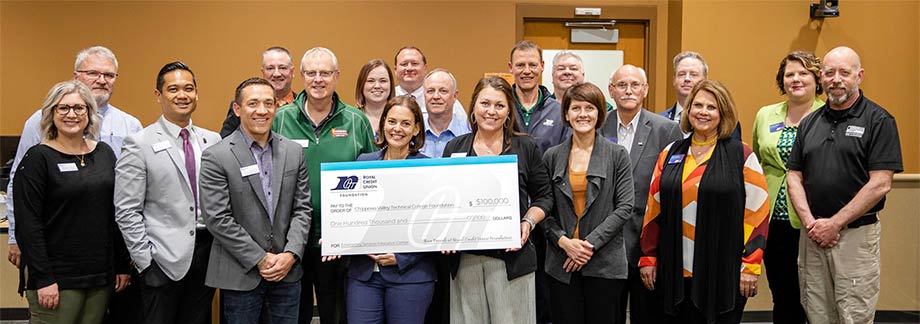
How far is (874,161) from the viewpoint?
3293mm

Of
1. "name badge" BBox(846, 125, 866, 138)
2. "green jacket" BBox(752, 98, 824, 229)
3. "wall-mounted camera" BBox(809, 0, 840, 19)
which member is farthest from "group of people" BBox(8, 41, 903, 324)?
"wall-mounted camera" BBox(809, 0, 840, 19)

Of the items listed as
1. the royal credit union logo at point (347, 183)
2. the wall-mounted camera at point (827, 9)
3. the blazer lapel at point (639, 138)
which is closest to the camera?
the royal credit union logo at point (347, 183)

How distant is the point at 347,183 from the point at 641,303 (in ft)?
5.09

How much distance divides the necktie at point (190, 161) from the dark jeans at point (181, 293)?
19cm

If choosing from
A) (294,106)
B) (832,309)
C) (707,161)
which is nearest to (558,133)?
(707,161)

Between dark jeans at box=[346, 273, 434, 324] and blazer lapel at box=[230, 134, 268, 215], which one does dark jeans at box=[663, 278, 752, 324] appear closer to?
dark jeans at box=[346, 273, 434, 324]

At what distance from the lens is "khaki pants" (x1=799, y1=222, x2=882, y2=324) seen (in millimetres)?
3342

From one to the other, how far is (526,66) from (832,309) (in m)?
2.09

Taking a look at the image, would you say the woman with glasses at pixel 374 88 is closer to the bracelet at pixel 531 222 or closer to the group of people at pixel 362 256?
the group of people at pixel 362 256

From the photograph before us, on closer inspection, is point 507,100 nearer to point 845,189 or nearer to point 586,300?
point 586,300

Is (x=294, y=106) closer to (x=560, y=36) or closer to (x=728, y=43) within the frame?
(x=560, y=36)

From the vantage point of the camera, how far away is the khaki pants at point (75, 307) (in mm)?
2879

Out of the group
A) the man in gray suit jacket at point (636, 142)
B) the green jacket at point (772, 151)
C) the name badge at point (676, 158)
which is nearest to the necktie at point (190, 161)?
the man in gray suit jacket at point (636, 142)

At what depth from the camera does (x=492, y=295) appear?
9.26 feet
